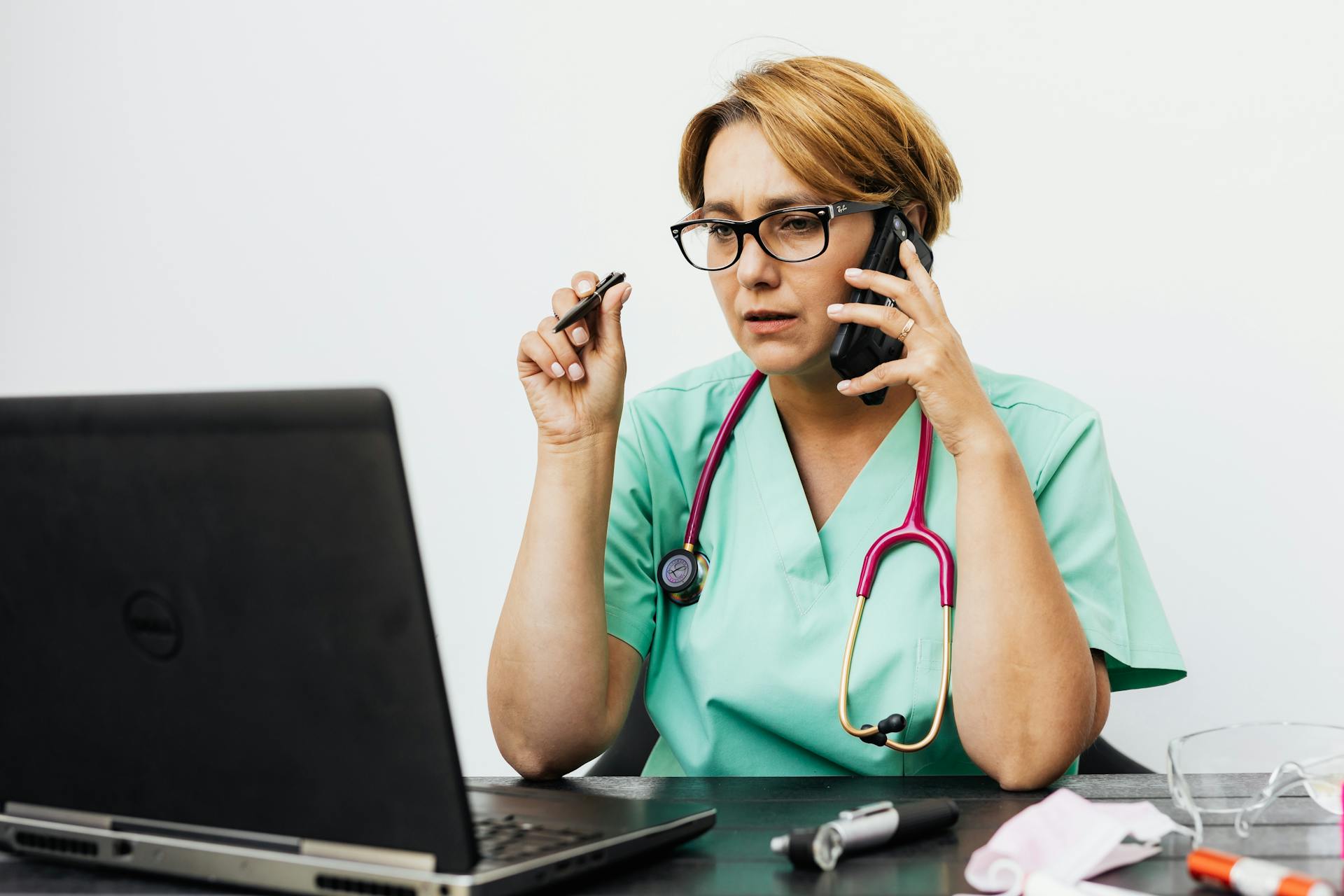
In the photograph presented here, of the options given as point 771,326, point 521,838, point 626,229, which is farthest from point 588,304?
point 626,229

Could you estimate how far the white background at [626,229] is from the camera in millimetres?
1971

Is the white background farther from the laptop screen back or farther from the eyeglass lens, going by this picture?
the laptop screen back

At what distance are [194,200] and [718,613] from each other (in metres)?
1.65

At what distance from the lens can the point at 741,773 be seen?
1433mm

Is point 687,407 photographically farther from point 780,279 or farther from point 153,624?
point 153,624

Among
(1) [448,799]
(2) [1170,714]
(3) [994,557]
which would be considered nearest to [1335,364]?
(2) [1170,714]

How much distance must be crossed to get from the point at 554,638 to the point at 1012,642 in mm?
483

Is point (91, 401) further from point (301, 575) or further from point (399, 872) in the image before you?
point (399, 872)

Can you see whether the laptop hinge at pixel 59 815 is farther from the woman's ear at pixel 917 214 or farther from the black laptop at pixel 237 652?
the woman's ear at pixel 917 214

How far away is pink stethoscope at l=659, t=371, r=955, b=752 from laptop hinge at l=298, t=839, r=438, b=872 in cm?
65

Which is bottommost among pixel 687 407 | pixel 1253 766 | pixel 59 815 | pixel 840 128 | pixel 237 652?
pixel 1253 766

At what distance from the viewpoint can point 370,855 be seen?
2.30 feet

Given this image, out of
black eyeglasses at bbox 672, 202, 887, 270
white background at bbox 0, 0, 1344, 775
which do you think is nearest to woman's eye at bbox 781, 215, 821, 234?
black eyeglasses at bbox 672, 202, 887, 270

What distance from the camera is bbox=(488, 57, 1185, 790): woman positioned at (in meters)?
1.24
